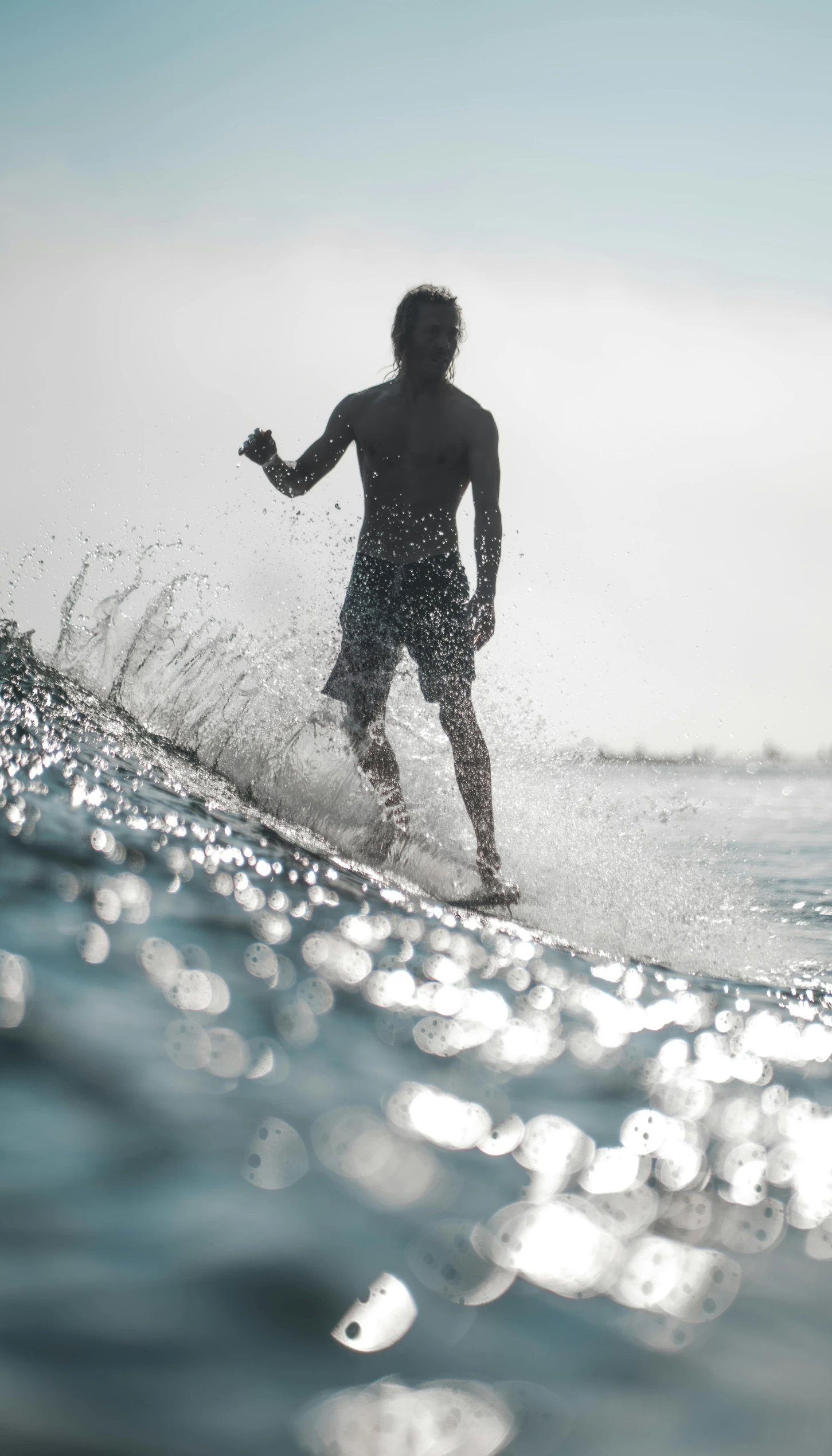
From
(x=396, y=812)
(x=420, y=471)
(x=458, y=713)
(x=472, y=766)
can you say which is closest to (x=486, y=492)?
(x=420, y=471)

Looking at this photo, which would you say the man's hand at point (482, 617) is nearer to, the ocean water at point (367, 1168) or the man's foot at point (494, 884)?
the man's foot at point (494, 884)

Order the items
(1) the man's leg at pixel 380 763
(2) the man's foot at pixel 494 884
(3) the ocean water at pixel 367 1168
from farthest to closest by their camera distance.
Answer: (1) the man's leg at pixel 380 763
(2) the man's foot at pixel 494 884
(3) the ocean water at pixel 367 1168

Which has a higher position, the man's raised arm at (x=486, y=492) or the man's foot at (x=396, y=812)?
the man's raised arm at (x=486, y=492)

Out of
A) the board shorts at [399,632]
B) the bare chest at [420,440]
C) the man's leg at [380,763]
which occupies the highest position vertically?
the bare chest at [420,440]

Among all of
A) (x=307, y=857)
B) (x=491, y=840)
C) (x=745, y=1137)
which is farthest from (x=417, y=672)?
(x=745, y=1137)

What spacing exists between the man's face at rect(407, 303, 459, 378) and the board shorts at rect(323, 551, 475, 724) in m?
0.67

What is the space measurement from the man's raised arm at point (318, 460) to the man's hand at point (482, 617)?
77cm

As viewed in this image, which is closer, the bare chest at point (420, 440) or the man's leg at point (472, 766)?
the man's leg at point (472, 766)

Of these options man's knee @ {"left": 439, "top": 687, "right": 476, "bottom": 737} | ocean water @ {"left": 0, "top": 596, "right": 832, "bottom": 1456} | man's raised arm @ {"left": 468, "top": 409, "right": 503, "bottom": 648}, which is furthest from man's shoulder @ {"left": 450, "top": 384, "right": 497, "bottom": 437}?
ocean water @ {"left": 0, "top": 596, "right": 832, "bottom": 1456}

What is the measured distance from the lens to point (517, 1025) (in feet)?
4.39

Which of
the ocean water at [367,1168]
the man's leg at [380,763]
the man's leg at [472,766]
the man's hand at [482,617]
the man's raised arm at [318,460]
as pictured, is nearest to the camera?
the ocean water at [367,1168]

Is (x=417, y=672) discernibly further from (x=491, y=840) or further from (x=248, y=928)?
(x=248, y=928)

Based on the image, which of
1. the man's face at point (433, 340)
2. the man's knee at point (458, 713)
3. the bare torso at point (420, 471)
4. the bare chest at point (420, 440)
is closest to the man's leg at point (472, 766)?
the man's knee at point (458, 713)

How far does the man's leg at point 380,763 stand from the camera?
3.20m
